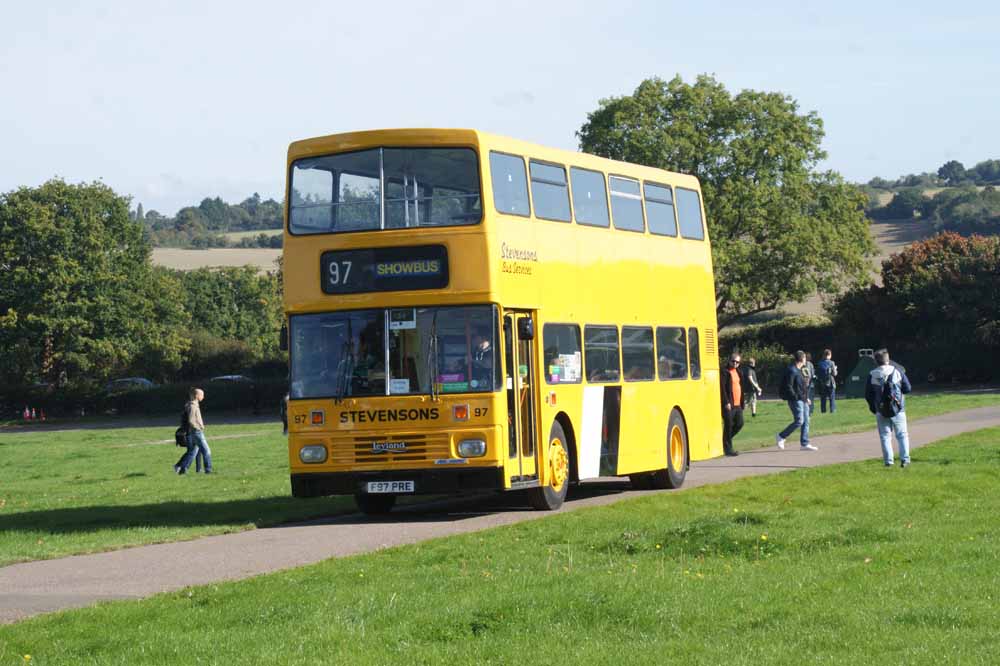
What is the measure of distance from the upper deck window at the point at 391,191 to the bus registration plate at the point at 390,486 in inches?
121

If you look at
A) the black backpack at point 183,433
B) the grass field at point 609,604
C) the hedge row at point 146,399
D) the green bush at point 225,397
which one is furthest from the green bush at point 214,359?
the grass field at point 609,604

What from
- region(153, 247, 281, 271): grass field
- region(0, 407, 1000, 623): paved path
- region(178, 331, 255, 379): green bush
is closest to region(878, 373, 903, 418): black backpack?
region(0, 407, 1000, 623): paved path

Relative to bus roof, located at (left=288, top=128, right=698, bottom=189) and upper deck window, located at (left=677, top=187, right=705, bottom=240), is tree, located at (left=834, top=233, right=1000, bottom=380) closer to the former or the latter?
upper deck window, located at (left=677, top=187, right=705, bottom=240)

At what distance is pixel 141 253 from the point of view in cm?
8594

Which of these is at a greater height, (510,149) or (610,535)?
(510,149)

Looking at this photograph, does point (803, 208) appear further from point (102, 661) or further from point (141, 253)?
point (102, 661)

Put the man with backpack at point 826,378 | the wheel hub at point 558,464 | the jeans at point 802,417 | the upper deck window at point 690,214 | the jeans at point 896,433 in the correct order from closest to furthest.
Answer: the wheel hub at point 558,464
the jeans at point 896,433
the upper deck window at point 690,214
the jeans at point 802,417
the man with backpack at point 826,378

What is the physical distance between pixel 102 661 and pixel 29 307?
7551cm

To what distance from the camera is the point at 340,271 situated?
18.6 metres

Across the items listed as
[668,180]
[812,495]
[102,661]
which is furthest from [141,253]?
[102,661]

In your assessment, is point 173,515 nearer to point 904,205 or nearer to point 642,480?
point 642,480

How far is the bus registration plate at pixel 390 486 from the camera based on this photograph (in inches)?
725

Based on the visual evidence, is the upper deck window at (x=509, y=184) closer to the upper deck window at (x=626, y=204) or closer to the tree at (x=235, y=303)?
the upper deck window at (x=626, y=204)

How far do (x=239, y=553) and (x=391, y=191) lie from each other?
5.13 metres
